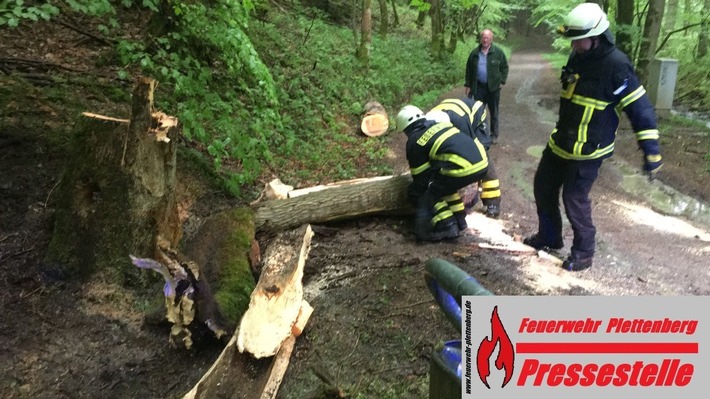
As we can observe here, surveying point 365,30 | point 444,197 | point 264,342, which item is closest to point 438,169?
point 444,197

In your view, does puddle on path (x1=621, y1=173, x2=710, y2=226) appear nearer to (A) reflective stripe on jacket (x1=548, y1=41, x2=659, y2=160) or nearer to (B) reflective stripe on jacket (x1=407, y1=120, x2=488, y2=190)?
(A) reflective stripe on jacket (x1=548, y1=41, x2=659, y2=160)

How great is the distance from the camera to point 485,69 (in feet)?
27.0

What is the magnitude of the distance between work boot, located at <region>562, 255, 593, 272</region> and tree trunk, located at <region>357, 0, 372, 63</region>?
8126mm

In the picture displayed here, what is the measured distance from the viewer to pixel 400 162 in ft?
25.0

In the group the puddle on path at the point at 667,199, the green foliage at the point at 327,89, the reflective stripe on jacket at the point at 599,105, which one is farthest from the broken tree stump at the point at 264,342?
the puddle on path at the point at 667,199

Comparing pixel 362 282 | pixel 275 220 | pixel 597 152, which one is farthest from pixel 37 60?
pixel 597 152

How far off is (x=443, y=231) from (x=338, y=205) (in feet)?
3.65

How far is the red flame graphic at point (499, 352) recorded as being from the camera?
1.05 m

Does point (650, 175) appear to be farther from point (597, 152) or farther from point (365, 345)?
point (365, 345)

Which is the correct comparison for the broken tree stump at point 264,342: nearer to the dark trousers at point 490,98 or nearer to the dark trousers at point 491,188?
the dark trousers at point 491,188

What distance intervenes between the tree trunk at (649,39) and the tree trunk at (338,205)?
358 inches

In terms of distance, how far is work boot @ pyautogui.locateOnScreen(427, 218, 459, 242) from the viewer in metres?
4.71

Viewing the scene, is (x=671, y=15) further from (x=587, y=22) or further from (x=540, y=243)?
(x=587, y=22)

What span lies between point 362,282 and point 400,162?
4.01 meters
